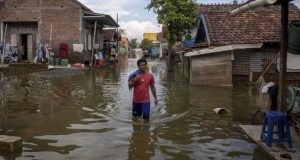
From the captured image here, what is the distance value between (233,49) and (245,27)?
9.05 ft

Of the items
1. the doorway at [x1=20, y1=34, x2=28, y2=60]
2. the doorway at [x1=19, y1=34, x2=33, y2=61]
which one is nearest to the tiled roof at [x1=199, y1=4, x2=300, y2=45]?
the doorway at [x1=19, y1=34, x2=33, y2=61]

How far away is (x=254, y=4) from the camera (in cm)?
717

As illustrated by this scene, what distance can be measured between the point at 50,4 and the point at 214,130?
74.6 feet

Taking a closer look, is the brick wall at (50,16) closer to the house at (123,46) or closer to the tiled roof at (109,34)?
the tiled roof at (109,34)

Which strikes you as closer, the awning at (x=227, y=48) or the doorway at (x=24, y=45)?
the awning at (x=227, y=48)

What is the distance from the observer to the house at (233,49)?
60.6ft

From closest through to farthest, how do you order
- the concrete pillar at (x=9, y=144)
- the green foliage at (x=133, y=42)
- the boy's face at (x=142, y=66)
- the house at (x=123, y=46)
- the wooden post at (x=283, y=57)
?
the concrete pillar at (x=9, y=144) < the wooden post at (x=283, y=57) < the boy's face at (x=142, y=66) < the house at (x=123, y=46) < the green foliage at (x=133, y=42)

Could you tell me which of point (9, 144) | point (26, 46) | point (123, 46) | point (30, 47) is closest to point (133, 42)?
point (123, 46)

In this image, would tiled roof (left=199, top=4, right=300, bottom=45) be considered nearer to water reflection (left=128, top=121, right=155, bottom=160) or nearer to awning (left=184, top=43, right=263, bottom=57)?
awning (left=184, top=43, right=263, bottom=57)

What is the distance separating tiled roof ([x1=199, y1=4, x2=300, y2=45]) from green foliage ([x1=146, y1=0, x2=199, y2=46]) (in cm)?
590

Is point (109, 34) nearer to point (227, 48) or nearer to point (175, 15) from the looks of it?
point (175, 15)

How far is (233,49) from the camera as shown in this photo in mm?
17859

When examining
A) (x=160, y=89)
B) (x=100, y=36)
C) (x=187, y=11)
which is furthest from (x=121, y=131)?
(x=100, y=36)

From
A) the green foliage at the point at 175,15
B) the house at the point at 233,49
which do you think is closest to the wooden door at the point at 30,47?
the green foliage at the point at 175,15
